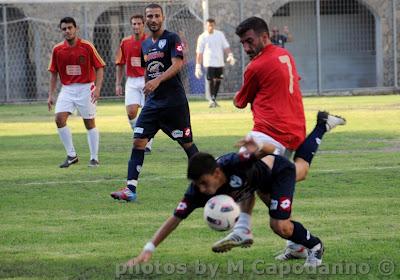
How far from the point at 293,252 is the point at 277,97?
1243 millimetres

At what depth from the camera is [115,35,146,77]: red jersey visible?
17.7m

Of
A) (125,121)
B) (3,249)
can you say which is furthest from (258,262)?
(125,121)

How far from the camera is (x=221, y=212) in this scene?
24.1 feet

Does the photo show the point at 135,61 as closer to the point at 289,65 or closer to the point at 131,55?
the point at 131,55

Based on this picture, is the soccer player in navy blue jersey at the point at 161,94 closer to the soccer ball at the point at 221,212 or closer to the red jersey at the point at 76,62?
the red jersey at the point at 76,62

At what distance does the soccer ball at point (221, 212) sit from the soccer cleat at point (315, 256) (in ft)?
2.57

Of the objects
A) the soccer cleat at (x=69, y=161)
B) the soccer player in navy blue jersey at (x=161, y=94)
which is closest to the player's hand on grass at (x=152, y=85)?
the soccer player in navy blue jersey at (x=161, y=94)

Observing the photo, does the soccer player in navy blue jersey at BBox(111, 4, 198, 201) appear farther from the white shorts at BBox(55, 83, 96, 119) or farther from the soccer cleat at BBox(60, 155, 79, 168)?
the soccer cleat at BBox(60, 155, 79, 168)

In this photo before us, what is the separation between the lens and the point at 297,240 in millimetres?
7844

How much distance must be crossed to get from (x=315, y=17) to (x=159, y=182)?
86.6ft

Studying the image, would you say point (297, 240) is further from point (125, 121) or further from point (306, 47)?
point (306, 47)

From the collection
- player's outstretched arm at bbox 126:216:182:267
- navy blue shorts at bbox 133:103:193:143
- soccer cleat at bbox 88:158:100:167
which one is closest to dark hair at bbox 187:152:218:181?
player's outstretched arm at bbox 126:216:182:267

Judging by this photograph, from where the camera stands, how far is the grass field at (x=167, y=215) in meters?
7.94

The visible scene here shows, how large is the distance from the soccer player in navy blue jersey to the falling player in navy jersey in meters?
4.15
